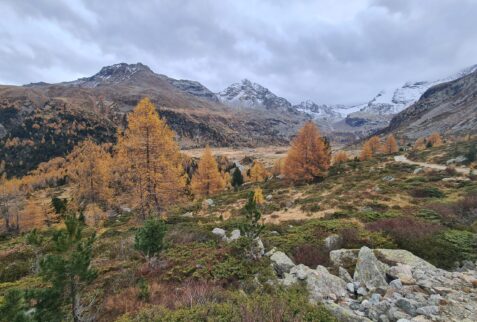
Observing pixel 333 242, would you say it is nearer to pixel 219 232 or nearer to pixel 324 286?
pixel 324 286

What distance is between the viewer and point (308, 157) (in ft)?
119

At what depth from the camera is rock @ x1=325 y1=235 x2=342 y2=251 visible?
1189 centimetres

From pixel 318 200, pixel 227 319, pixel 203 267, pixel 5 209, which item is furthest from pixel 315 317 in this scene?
pixel 5 209

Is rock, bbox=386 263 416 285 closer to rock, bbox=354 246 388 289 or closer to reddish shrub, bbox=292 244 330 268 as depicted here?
rock, bbox=354 246 388 289

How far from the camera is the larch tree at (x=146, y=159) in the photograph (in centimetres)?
1788

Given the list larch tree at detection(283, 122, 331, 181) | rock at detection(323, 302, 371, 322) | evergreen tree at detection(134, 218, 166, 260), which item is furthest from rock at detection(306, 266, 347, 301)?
larch tree at detection(283, 122, 331, 181)

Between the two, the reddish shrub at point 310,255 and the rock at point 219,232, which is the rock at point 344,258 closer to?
the reddish shrub at point 310,255

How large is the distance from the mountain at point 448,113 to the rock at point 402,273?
112 m

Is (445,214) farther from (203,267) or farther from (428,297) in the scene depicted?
(203,267)

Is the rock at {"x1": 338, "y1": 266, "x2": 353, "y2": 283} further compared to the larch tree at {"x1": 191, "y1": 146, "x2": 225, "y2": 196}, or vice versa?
the larch tree at {"x1": 191, "y1": 146, "x2": 225, "y2": 196}

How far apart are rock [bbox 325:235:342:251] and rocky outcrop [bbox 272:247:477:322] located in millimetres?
1256

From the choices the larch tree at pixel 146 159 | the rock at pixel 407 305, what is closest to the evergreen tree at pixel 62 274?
the rock at pixel 407 305

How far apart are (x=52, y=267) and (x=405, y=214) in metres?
17.8

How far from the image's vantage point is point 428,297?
7.47 metres
